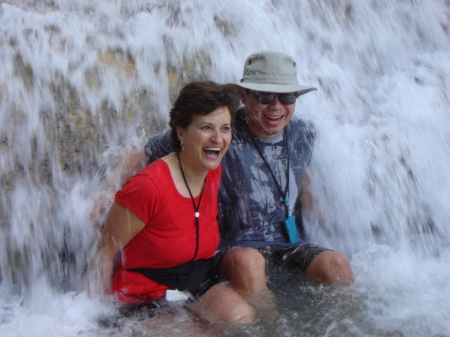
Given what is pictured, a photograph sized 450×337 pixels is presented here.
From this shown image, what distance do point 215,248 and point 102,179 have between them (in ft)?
3.54

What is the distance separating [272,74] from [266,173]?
24.3 inches

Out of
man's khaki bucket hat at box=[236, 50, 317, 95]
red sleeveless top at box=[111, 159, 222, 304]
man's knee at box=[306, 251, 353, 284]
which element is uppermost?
man's khaki bucket hat at box=[236, 50, 317, 95]

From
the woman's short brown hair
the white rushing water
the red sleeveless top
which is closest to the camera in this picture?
the red sleeveless top

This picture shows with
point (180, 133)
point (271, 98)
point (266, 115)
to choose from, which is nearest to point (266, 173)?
point (266, 115)

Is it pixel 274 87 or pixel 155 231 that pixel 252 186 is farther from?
pixel 155 231

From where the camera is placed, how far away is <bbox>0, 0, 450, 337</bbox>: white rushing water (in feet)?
9.37

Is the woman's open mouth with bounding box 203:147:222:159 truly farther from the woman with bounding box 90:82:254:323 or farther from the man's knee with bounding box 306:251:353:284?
the man's knee with bounding box 306:251:353:284

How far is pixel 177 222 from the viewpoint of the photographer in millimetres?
2516

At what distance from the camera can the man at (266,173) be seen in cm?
299

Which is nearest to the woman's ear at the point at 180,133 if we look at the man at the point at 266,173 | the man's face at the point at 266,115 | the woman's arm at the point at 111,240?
the man at the point at 266,173

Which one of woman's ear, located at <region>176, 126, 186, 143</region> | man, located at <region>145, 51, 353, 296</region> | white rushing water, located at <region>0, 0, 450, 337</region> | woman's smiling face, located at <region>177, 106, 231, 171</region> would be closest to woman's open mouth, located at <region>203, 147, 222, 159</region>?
woman's smiling face, located at <region>177, 106, 231, 171</region>

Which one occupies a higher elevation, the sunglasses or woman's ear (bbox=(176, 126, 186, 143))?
the sunglasses

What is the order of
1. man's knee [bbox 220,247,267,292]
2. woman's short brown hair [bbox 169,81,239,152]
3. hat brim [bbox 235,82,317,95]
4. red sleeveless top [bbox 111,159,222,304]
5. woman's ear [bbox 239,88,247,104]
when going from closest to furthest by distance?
1. red sleeveless top [bbox 111,159,222,304]
2. woman's short brown hair [bbox 169,81,239,152]
3. man's knee [bbox 220,247,267,292]
4. hat brim [bbox 235,82,317,95]
5. woman's ear [bbox 239,88,247,104]

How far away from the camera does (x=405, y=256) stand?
362 cm
